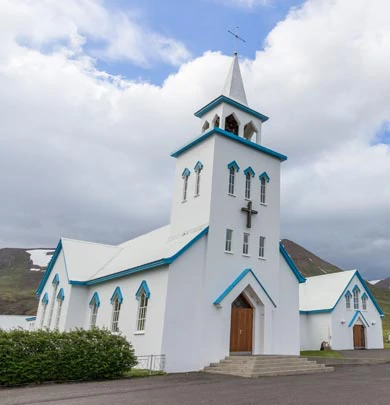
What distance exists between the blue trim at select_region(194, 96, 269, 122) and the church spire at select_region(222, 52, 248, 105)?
Result: 815 millimetres

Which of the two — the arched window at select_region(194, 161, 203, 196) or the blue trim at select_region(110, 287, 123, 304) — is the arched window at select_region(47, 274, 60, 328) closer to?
the blue trim at select_region(110, 287, 123, 304)

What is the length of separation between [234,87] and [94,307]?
16.2m

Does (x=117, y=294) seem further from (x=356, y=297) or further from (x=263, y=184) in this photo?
(x=356, y=297)

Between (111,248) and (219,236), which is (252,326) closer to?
(219,236)

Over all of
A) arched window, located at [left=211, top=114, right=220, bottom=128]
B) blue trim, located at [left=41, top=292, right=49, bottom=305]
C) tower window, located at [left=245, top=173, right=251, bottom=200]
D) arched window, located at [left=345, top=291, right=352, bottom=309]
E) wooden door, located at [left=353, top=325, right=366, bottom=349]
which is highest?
arched window, located at [left=211, top=114, right=220, bottom=128]

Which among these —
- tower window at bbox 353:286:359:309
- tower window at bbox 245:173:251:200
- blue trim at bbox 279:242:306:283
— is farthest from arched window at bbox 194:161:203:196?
tower window at bbox 353:286:359:309

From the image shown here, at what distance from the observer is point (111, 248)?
110ft

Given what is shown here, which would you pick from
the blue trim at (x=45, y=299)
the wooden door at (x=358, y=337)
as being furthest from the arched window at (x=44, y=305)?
the wooden door at (x=358, y=337)

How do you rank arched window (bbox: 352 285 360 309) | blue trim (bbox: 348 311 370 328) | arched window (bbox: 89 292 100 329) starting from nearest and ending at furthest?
arched window (bbox: 89 292 100 329) < blue trim (bbox: 348 311 370 328) < arched window (bbox: 352 285 360 309)

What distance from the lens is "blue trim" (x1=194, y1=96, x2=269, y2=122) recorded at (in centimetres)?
2342

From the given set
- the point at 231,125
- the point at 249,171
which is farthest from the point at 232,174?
the point at 231,125

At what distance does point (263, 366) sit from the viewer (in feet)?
55.8

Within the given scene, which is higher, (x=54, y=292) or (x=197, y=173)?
(x=197, y=173)

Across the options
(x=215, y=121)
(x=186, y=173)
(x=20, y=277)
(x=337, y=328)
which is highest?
(x=20, y=277)
